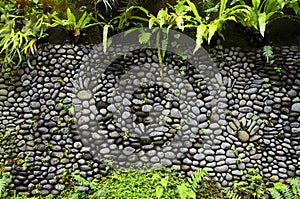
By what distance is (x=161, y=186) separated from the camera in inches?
150

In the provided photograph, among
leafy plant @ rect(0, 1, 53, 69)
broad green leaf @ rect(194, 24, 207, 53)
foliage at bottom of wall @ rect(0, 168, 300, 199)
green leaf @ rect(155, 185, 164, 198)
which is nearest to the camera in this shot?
green leaf @ rect(155, 185, 164, 198)

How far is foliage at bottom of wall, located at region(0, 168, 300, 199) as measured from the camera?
3803 mm

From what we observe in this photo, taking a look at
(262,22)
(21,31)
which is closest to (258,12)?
(262,22)

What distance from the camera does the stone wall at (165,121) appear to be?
404 cm

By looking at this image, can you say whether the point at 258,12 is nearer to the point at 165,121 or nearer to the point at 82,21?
the point at 165,121

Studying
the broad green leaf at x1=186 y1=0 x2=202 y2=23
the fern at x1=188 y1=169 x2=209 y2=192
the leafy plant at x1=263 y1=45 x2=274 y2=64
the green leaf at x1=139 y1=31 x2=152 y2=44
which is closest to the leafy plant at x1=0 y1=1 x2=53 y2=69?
the green leaf at x1=139 y1=31 x2=152 y2=44

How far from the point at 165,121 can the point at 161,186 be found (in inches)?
28.4

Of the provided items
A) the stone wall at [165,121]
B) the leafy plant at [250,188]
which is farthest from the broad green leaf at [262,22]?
the leafy plant at [250,188]

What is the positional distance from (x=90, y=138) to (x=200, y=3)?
6.71ft

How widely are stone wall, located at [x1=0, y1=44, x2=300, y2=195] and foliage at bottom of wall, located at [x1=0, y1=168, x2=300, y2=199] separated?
3.4 inches

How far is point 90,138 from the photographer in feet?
13.5

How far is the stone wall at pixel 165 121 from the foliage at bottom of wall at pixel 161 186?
0.09m

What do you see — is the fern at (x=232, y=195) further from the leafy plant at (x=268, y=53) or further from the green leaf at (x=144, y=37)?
the green leaf at (x=144, y=37)

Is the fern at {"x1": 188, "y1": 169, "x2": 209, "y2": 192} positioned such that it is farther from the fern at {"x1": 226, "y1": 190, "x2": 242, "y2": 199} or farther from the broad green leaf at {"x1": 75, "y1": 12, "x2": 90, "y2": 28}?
the broad green leaf at {"x1": 75, "y1": 12, "x2": 90, "y2": 28}
